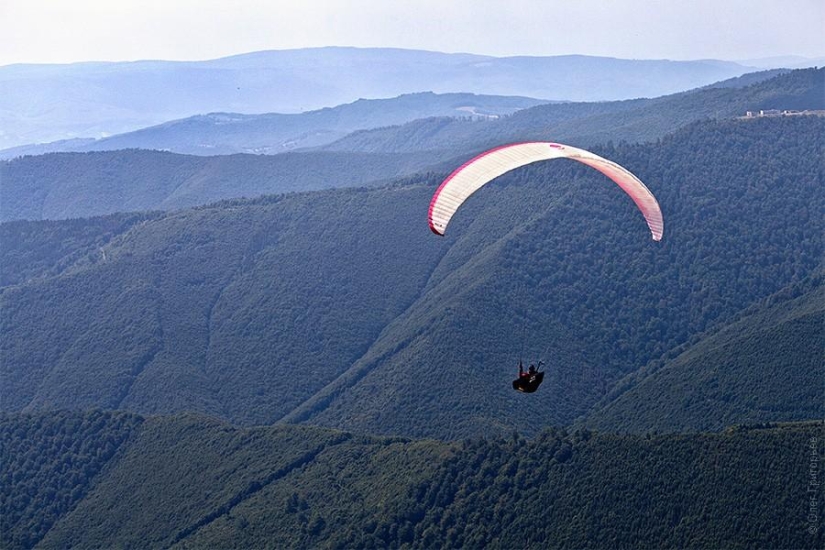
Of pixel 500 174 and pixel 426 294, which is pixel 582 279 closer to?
pixel 426 294

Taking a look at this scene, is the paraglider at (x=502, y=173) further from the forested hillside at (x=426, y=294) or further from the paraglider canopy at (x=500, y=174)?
the forested hillside at (x=426, y=294)

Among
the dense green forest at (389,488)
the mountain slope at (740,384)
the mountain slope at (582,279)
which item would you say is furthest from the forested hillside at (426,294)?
the dense green forest at (389,488)

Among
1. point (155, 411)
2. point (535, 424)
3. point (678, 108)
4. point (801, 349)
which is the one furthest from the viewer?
point (678, 108)

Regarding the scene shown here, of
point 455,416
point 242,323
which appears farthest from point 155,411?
point 455,416

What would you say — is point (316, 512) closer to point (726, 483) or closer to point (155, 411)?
point (726, 483)

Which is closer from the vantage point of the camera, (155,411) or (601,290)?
(155,411)

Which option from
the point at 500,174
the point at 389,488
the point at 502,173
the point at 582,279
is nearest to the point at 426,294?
the point at 582,279
